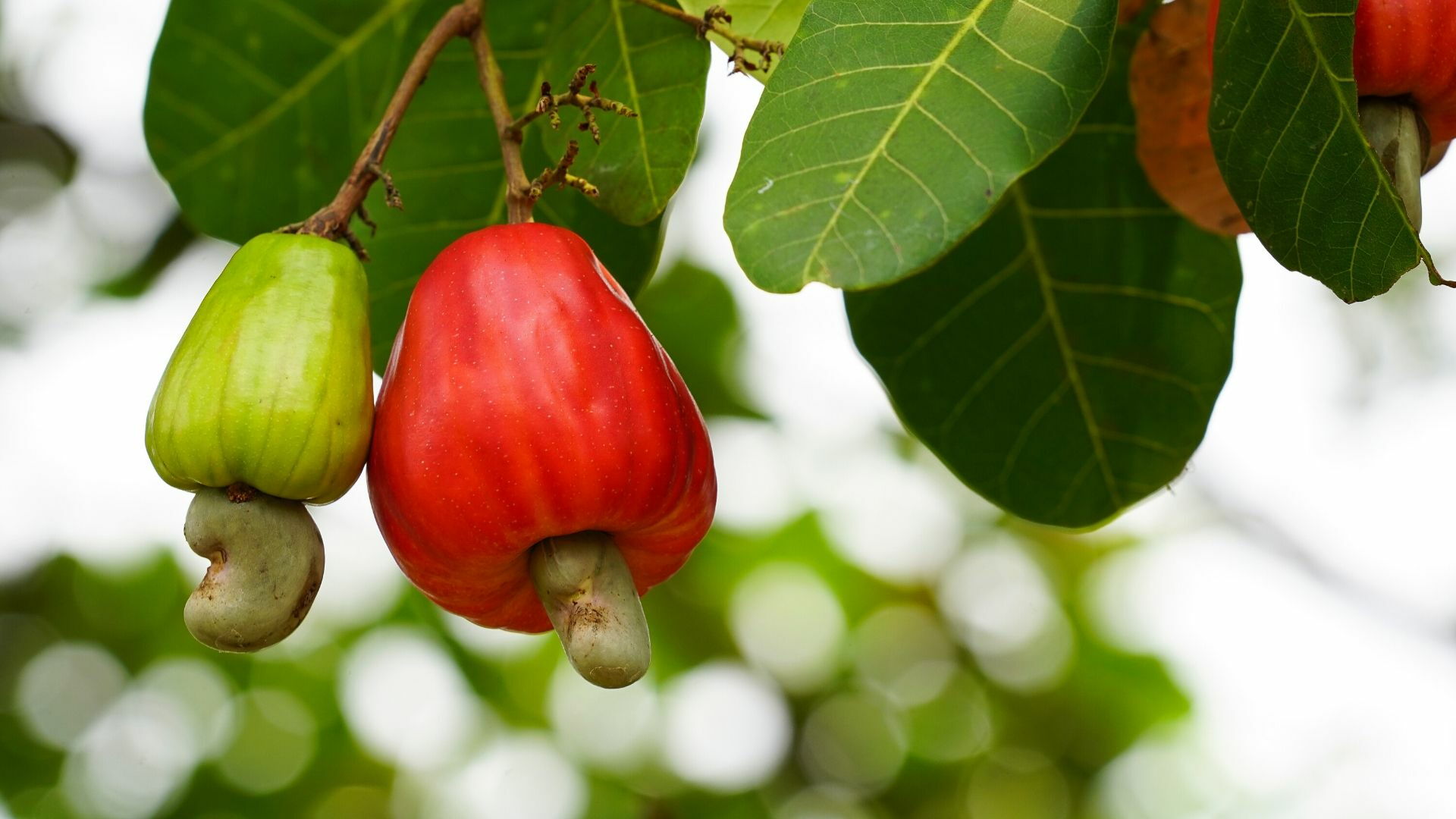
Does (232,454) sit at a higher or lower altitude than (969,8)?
lower

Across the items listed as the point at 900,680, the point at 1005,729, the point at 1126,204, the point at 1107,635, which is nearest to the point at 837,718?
the point at 900,680

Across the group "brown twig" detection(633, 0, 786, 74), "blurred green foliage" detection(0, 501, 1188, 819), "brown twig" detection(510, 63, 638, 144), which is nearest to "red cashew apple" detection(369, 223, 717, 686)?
Result: "brown twig" detection(510, 63, 638, 144)

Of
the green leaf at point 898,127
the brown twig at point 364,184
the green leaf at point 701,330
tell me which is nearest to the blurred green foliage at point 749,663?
the green leaf at point 701,330

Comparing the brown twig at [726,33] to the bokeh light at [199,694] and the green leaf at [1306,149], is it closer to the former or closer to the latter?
the green leaf at [1306,149]

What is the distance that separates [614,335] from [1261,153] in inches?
19.9

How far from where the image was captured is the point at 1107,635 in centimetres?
339

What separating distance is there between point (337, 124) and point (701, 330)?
4.89ft

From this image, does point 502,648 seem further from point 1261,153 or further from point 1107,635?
point 1261,153

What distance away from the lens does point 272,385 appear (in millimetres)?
977

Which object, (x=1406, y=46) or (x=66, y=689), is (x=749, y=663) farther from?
(x=1406, y=46)

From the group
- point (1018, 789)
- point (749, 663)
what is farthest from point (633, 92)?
point (1018, 789)

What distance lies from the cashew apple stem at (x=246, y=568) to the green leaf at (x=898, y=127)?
0.39 meters

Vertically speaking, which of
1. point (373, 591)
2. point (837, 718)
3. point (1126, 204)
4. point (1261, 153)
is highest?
point (1261, 153)

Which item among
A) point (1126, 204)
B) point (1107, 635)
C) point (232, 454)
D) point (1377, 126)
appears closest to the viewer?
point (232, 454)
